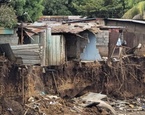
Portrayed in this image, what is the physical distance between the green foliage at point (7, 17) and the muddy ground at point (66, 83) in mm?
1611

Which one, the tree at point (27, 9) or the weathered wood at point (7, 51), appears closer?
the weathered wood at point (7, 51)

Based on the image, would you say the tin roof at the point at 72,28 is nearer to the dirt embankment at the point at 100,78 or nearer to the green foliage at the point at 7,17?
the dirt embankment at the point at 100,78

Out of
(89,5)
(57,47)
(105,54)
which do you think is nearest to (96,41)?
(105,54)

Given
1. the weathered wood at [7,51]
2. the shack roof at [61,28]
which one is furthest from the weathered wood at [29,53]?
the shack roof at [61,28]

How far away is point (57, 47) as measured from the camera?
17.8m

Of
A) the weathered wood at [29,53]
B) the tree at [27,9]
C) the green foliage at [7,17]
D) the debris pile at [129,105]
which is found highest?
the tree at [27,9]

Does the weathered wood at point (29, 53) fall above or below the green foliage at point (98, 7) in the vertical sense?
below

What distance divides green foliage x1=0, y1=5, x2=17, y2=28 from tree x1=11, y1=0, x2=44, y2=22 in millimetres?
1153

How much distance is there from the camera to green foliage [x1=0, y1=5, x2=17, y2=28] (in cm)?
1536

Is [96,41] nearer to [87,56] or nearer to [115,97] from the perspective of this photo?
[87,56]

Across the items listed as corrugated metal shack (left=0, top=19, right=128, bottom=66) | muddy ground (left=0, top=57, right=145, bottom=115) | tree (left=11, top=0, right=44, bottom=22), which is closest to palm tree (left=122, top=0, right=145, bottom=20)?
muddy ground (left=0, top=57, right=145, bottom=115)

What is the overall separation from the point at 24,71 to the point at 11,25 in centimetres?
228

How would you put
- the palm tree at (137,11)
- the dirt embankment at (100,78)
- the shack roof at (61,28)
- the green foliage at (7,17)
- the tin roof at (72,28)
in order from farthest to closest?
the palm tree at (137,11)
the dirt embankment at (100,78)
the tin roof at (72,28)
the shack roof at (61,28)
the green foliage at (7,17)

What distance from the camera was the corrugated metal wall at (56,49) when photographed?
17531 millimetres
